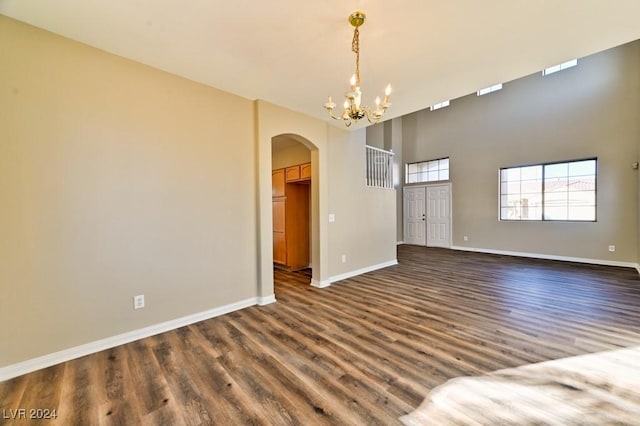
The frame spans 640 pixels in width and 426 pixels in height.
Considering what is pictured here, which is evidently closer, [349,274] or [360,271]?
[349,274]

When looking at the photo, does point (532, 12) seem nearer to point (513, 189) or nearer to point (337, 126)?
point (337, 126)

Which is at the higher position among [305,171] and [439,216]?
[305,171]

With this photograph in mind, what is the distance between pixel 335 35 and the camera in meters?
Answer: 2.26

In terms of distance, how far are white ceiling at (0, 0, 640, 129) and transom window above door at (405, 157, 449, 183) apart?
18.0 ft

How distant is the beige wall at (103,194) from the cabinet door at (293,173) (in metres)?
1.75

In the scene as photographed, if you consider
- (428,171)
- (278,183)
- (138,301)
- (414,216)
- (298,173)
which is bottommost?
(138,301)

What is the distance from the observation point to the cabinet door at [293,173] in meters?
4.97

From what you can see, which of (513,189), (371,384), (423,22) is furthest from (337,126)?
(513,189)

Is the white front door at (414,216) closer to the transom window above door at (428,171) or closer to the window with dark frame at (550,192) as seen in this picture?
the transom window above door at (428,171)

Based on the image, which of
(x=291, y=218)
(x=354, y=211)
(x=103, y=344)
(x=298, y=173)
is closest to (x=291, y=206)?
(x=291, y=218)

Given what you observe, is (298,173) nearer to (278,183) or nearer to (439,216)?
(278,183)

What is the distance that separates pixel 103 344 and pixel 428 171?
28.9 ft

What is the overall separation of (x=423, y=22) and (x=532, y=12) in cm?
81

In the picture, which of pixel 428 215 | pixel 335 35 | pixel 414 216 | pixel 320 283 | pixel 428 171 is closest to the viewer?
pixel 335 35
